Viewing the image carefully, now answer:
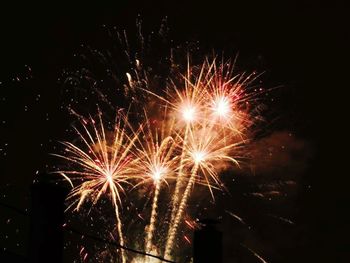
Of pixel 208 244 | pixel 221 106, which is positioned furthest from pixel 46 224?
pixel 221 106

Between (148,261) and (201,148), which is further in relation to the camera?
(148,261)

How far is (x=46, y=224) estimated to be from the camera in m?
11.3

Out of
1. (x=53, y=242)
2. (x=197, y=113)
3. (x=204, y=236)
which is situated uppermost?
(x=197, y=113)

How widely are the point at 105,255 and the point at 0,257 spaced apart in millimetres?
16109

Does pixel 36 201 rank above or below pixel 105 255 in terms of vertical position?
below

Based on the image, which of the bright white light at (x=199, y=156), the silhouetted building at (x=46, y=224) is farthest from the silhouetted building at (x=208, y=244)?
the bright white light at (x=199, y=156)

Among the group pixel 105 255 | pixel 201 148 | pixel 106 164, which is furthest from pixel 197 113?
pixel 105 255

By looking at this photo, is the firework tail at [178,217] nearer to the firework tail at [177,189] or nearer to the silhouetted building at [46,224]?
the firework tail at [177,189]

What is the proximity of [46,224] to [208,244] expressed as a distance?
3523 mm

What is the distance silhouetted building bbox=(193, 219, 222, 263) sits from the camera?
1373 centimetres

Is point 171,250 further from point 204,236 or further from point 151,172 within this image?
point 204,236

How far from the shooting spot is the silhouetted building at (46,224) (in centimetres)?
1124

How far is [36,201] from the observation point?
1137 centimetres

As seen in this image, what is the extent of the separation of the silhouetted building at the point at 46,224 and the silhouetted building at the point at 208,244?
3.17m
